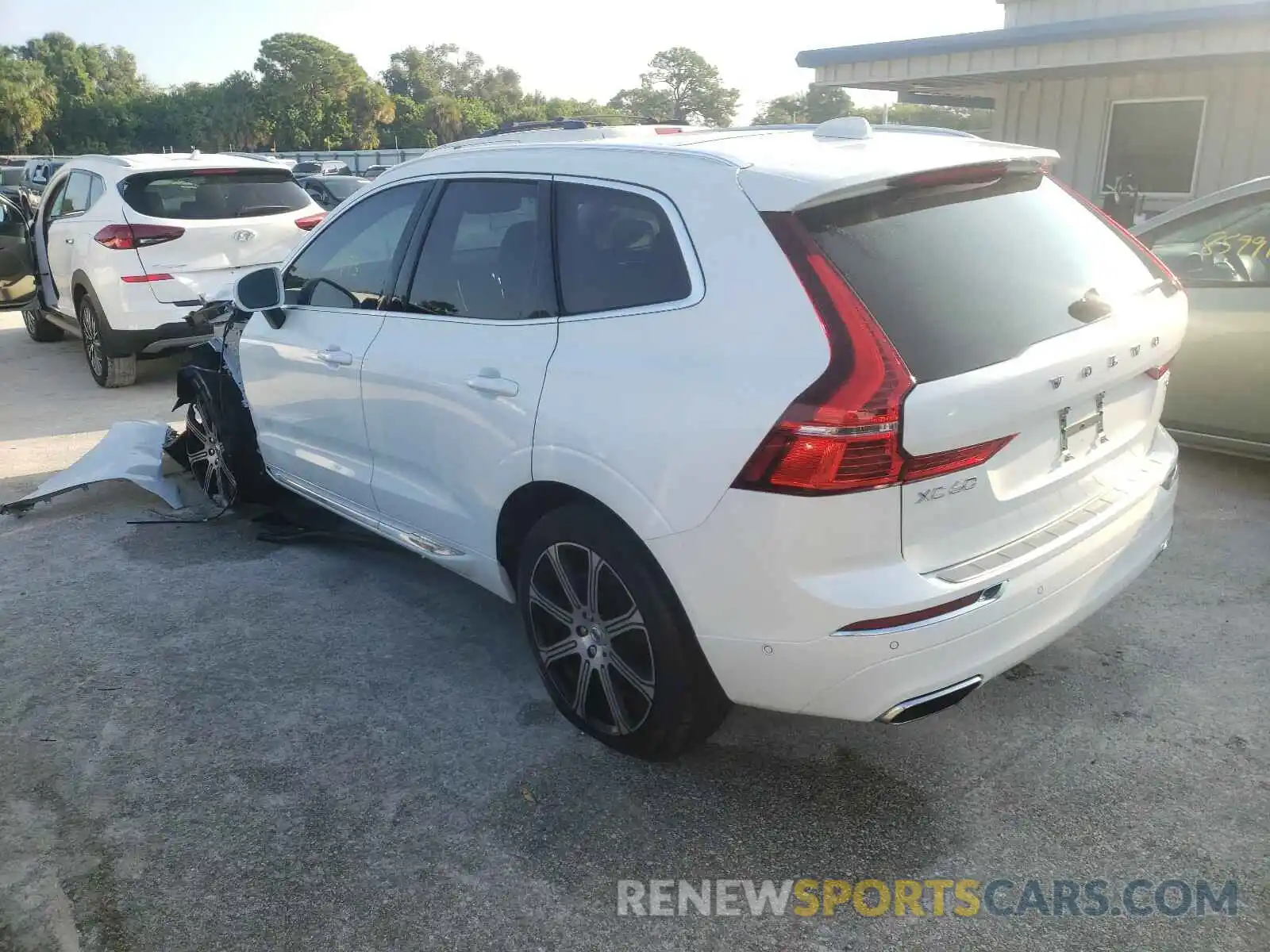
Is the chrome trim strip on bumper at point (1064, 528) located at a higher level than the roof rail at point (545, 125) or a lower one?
lower

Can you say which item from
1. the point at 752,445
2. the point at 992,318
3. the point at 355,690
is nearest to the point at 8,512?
the point at 355,690

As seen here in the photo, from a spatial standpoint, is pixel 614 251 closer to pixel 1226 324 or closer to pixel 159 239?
pixel 1226 324

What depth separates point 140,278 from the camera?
795 cm

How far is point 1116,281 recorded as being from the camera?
304 cm

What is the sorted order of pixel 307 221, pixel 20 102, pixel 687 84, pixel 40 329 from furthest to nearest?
1. pixel 687 84
2. pixel 20 102
3. pixel 40 329
4. pixel 307 221

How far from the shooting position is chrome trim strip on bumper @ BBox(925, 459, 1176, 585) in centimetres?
249

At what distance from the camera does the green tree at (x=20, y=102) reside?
84312mm

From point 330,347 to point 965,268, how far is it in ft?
8.22

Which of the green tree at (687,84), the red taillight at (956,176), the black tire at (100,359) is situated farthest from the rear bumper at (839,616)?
the green tree at (687,84)

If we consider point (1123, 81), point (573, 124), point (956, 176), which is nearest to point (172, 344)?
point (573, 124)

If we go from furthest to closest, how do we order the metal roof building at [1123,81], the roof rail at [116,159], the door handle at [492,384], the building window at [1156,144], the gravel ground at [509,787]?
the building window at [1156,144], the metal roof building at [1123,81], the roof rail at [116,159], the door handle at [492,384], the gravel ground at [509,787]

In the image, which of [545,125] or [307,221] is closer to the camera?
[545,125]

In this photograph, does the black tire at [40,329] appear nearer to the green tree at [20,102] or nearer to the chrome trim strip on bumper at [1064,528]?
the chrome trim strip on bumper at [1064,528]

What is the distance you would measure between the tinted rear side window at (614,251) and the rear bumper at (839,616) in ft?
2.25
